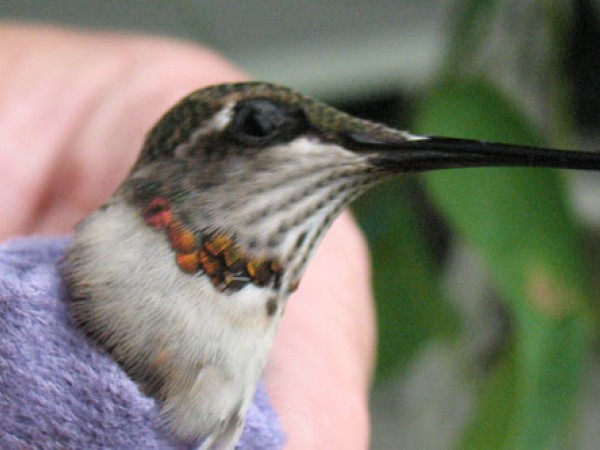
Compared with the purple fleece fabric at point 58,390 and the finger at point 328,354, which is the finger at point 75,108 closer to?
the finger at point 328,354

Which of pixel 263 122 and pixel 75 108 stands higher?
pixel 263 122

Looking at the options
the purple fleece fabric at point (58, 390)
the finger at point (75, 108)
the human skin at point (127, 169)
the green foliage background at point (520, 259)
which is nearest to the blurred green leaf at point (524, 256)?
the green foliage background at point (520, 259)

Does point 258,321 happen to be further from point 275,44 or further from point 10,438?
point 275,44

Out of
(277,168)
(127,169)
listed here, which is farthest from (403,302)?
(277,168)

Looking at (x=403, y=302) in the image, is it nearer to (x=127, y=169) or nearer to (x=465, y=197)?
(x=465, y=197)

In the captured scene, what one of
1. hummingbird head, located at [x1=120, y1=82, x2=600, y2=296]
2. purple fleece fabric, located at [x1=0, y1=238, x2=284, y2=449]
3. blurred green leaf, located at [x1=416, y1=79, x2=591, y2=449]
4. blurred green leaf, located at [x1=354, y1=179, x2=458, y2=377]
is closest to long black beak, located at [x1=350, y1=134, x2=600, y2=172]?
hummingbird head, located at [x1=120, y1=82, x2=600, y2=296]

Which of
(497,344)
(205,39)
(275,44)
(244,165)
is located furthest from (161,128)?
(275,44)
